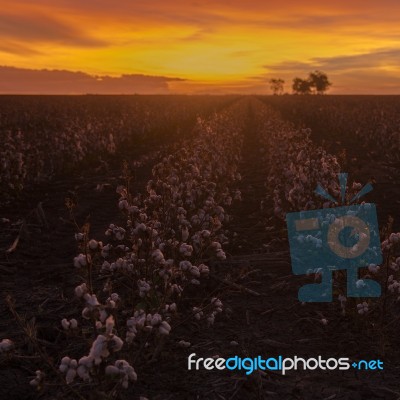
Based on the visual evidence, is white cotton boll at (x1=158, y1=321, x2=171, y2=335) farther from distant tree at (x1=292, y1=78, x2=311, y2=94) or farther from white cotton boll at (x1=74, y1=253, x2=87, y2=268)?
distant tree at (x1=292, y1=78, x2=311, y2=94)

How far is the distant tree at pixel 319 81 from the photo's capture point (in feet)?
522

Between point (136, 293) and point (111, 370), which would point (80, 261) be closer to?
point (111, 370)

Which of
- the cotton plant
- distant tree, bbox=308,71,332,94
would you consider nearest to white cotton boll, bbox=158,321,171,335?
the cotton plant

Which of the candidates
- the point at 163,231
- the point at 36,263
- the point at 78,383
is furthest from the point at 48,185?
the point at 78,383

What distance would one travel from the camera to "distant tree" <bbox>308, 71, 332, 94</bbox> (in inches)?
6265

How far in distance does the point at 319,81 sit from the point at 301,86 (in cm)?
810

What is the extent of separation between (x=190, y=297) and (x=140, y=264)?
1.23 m

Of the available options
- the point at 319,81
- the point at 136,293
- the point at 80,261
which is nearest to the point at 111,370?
the point at 80,261

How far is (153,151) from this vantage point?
22.1 meters

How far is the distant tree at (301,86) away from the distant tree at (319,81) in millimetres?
2063

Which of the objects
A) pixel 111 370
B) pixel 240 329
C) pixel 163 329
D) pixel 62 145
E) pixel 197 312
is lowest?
pixel 240 329

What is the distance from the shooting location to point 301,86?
6540 inches

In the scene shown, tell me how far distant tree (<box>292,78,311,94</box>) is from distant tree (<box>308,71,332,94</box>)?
81.2 inches

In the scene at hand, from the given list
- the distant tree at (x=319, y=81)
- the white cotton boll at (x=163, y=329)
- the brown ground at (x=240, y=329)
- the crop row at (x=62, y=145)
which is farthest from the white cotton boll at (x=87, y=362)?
the distant tree at (x=319, y=81)
